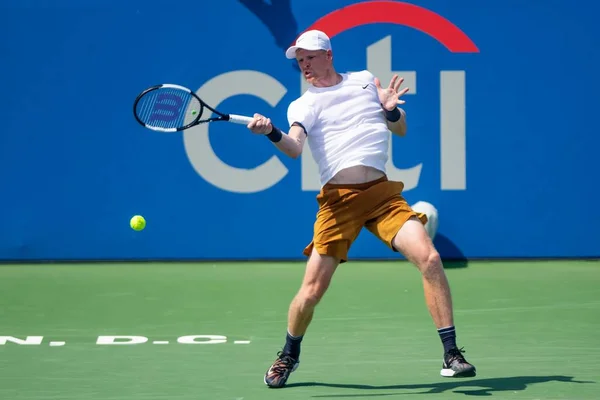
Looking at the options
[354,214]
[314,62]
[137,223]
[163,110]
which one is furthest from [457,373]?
[137,223]

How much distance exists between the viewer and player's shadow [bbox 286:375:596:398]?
572cm

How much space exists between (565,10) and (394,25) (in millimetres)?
1414

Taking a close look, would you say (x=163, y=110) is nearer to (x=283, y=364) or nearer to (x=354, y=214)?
(x=354, y=214)

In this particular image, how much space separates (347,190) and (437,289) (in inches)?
25.7

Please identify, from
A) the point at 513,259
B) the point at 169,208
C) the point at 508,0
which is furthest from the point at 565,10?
the point at 169,208

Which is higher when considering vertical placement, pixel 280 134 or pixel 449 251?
pixel 280 134

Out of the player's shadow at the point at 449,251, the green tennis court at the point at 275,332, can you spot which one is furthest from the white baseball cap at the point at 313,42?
the player's shadow at the point at 449,251

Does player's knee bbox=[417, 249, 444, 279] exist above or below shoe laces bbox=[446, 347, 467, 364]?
above

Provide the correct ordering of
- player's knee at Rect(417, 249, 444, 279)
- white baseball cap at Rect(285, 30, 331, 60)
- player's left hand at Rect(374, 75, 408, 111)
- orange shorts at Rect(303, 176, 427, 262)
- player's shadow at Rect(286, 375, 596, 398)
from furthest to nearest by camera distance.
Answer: player's left hand at Rect(374, 75, 408, 111)
white baseball cap at Rect(285, 30, 331, 60)
orange shorts at Rect(303, 176, 427, 262)
player's knee at Rect(417, 249, 444, 279)
player's shadow at Rect(286, 375, 596, 398)

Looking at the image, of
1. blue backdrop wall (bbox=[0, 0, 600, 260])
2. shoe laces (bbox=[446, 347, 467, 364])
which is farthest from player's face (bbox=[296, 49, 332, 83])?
blue backdrop wall (bbox=[0, 0, 600, 260])

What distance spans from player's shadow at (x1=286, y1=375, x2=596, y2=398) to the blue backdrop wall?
455cm

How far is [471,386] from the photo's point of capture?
230 inches

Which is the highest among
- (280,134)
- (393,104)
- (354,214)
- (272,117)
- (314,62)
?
(314,62)

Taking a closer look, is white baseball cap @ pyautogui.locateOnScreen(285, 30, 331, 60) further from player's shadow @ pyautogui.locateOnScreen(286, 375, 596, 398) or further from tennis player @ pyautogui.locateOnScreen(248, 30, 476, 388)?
player's shadow @ pyautogui.locateOnScreen(286, 375, 596, 398)
